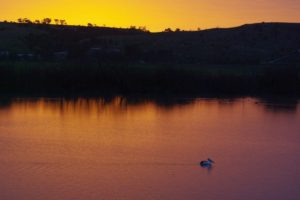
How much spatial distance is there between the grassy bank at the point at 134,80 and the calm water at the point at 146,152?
502cm

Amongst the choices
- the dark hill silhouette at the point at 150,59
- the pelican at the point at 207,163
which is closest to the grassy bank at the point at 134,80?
the dark hill silhouette at the point at 150,59

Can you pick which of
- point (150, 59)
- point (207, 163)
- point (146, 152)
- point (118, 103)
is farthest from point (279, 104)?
point (150, 59)

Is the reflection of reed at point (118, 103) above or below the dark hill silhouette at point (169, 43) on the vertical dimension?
below

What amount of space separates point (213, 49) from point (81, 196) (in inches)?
1363

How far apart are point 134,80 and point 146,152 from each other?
1412cm

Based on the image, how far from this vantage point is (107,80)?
29.0 m

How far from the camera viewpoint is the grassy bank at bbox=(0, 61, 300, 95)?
28297mm

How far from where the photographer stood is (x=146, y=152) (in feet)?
48.7

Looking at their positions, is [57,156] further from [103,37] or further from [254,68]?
[103,37]

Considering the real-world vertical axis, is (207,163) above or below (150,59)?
below

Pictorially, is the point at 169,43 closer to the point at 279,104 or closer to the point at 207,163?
the point at 279,104

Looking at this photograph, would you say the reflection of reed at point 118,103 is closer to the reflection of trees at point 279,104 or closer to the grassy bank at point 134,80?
the reflection of trees at point 279,104

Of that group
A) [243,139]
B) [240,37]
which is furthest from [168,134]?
[240,37]

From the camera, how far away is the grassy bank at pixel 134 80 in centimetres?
2830
